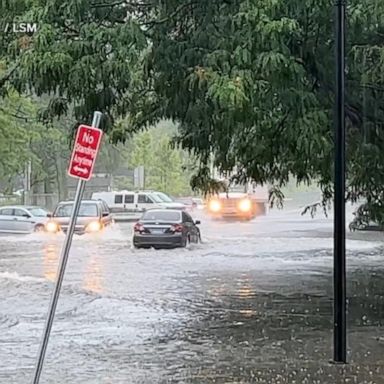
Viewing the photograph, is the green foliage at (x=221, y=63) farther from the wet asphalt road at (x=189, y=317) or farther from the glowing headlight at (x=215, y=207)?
the glowing headlight at (x=215, y=207)

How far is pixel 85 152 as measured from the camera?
7129mm

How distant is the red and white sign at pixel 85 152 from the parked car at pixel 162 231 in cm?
2160

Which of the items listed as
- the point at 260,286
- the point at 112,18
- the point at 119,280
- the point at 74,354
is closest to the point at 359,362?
the point at 74,354

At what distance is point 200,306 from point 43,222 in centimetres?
2381

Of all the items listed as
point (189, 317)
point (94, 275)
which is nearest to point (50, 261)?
point (94, 275)

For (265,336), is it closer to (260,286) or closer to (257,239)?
(260,286)

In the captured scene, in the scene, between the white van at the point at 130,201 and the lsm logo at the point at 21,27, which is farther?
the white van at the point at 130,201

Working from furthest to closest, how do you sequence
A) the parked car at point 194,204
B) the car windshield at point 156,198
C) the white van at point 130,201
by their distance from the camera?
the parked car at point 194,204, the white van at point 130,201, the car windshield at point 156,198

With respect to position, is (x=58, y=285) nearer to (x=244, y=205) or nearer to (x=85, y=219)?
(x=85, y=219)

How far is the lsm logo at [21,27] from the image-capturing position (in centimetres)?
1020

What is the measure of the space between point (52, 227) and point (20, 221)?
78.2 inches

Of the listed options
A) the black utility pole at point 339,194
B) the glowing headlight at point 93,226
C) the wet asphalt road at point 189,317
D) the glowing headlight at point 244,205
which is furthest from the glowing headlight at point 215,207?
the black utility pole at point 339,194

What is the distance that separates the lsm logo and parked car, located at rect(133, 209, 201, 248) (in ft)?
59.9

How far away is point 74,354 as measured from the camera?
1005 cm
